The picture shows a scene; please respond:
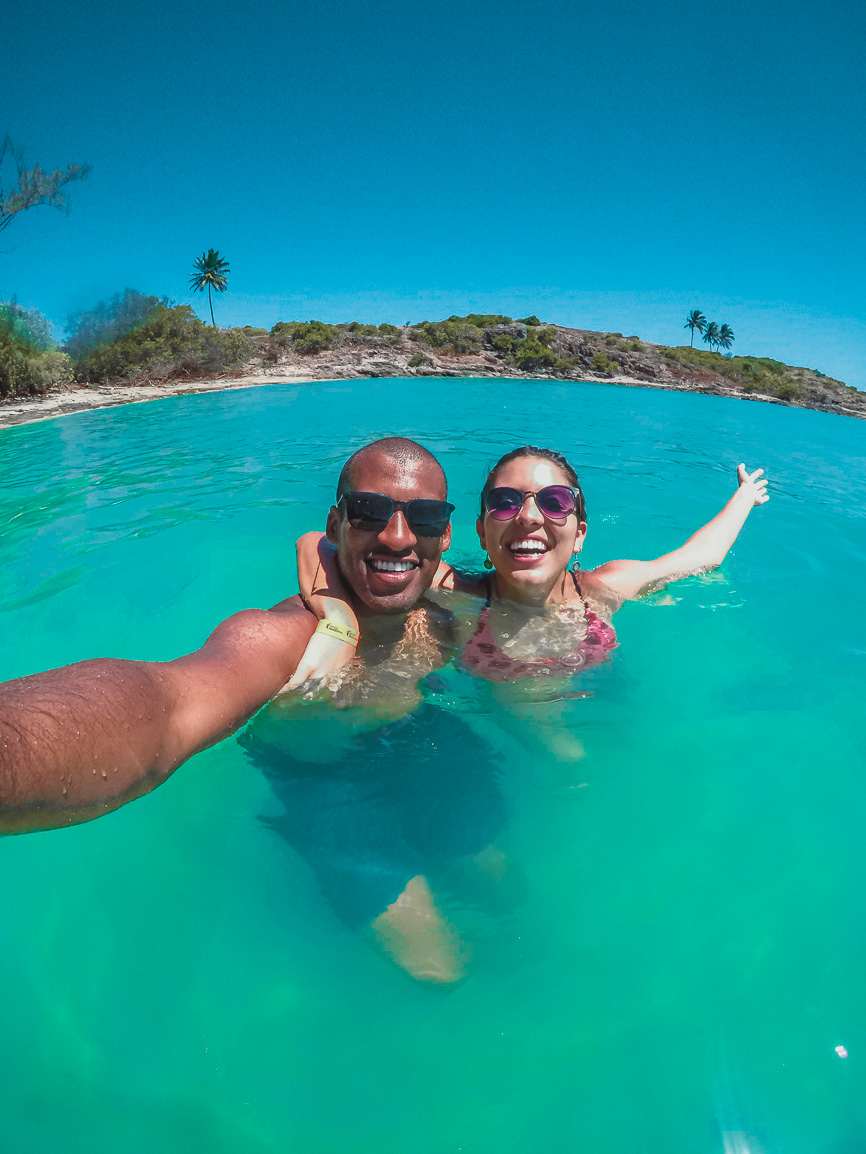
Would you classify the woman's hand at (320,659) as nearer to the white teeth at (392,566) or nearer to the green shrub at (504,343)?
the white teeth at (392,566)

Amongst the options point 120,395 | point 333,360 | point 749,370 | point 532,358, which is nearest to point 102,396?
point 120,395

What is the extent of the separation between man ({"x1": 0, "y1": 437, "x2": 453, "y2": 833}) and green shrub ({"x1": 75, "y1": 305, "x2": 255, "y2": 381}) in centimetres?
2822

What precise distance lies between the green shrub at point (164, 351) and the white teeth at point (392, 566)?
28.3 meters

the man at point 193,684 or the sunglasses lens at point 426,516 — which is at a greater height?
the sunglasses lens at point 426,516

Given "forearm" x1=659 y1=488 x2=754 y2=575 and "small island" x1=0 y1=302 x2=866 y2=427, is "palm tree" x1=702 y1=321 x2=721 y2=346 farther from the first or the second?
"forearm" x1=659 y1=488 x2=754 y2=575

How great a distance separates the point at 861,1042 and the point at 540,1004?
0.99m

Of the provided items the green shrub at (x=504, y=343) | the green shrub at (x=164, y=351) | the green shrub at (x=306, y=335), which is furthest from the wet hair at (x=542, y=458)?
the green shrub at (x=504, y=343)

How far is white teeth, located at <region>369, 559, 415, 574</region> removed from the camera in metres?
2.63

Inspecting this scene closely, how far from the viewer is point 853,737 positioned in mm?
3412

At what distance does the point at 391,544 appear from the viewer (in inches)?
99.8

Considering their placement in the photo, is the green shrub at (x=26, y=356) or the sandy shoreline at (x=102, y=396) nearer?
the sandy shoreline at (x=102, y=396)

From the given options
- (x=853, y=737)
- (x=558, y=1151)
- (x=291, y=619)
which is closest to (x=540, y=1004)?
(x=558, y=1151)

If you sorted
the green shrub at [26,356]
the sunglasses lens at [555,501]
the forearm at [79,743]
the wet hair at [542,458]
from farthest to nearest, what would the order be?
the green shrub at [26,356], the wet hair at [542,458], the sunglasses lens at [555,501], the forearm at [79,743]

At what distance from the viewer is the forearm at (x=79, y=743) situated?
3.55 feet
